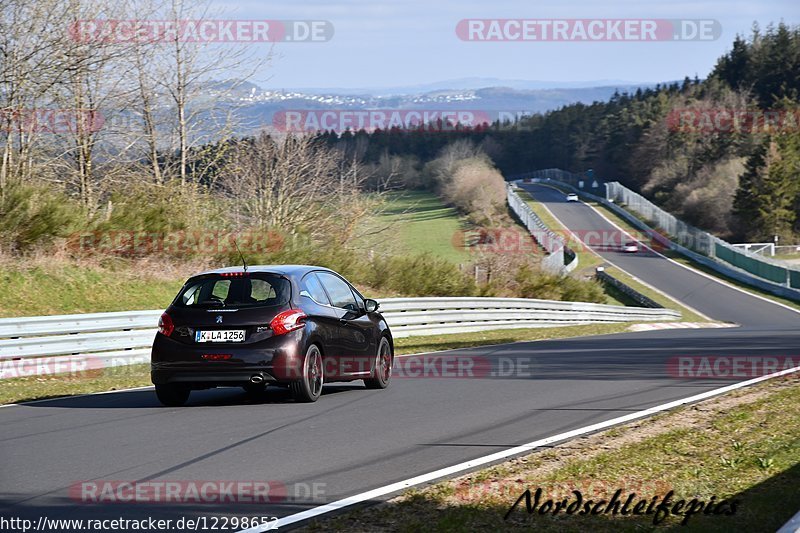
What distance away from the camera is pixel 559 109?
170m

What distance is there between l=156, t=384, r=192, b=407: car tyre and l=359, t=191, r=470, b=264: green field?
89.3ft

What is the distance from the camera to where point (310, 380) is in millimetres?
11148

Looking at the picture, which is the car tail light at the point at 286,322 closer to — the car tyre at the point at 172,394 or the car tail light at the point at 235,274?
the car tail light at the point at 235,274

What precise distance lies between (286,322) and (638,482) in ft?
16.0

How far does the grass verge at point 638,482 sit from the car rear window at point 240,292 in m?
3.95

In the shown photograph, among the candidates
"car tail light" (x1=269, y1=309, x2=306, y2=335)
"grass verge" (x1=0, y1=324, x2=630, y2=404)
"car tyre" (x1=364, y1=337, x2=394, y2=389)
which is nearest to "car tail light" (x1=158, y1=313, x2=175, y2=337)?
"car tail light" (x1=269, y1=309, x2=306, y2=335)

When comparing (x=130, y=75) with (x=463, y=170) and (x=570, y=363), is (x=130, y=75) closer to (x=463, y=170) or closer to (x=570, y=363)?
(x=570, y=363)

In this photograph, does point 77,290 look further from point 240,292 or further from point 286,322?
point 286,322

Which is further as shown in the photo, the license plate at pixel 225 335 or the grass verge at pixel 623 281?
the grass verge at pixel 623 281

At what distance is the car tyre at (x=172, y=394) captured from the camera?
36.5 feet

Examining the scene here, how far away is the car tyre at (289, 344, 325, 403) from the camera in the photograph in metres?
11.0
